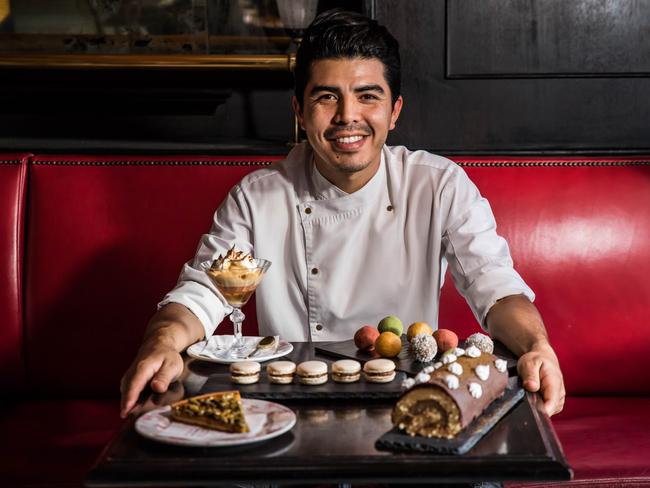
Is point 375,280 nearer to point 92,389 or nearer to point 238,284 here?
point 238,284

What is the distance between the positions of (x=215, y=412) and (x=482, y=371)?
0.44 metres

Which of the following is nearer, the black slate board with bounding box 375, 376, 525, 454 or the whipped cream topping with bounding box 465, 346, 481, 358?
the black slate board with bounding box 375, 376, 525, 454

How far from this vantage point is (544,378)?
66.9 inches

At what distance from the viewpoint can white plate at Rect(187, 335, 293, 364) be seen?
186cm

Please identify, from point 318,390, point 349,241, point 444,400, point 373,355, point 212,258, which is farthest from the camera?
point 349,241

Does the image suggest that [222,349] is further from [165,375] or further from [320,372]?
[320,372]

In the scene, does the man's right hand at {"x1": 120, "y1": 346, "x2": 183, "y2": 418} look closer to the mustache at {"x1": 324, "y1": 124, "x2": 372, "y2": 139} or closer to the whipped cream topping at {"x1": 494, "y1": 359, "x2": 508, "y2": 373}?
the whipped cream topping at {"x1": 494, "y1": 359, "x2": 508, "y2": 373}

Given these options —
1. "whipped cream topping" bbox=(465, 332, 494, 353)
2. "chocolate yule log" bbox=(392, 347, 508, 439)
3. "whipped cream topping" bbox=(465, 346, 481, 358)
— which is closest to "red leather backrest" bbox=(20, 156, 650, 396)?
"whipped cream topping" bbox=(465, 332, 494, 353)

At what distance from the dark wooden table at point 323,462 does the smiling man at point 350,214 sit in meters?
1.02

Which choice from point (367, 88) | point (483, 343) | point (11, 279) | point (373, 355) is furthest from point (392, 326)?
point (11, 279)

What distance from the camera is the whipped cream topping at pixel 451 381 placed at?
142cm

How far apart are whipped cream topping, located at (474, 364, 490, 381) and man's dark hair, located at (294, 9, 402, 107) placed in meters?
1.14

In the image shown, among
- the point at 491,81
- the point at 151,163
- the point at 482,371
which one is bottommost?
the point at 482,371

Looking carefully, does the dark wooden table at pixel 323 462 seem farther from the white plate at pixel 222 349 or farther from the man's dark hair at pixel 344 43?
the man's dark hair at pixel 344 43
